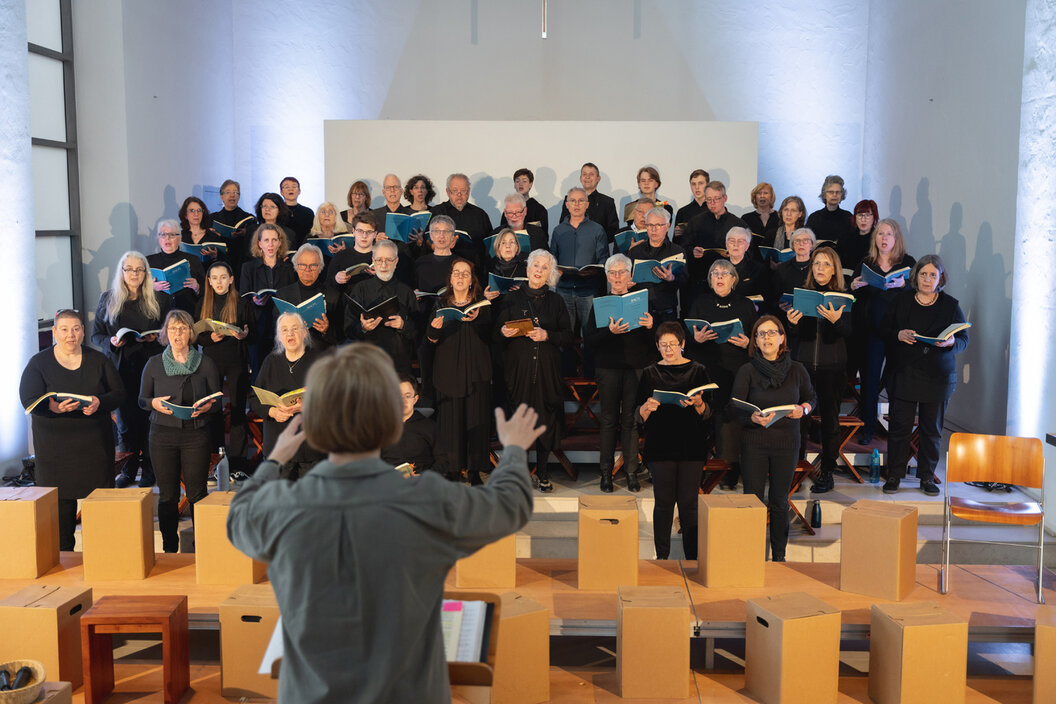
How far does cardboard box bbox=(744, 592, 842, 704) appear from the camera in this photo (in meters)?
3.29

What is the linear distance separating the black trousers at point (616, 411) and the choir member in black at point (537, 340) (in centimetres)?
27

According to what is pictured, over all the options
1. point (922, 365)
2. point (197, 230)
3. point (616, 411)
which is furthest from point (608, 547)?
point (197, 230)

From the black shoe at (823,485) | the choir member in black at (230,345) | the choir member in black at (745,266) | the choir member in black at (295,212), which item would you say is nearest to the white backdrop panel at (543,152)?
the choir member in black at (295,212)

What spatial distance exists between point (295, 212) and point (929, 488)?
4.92 m

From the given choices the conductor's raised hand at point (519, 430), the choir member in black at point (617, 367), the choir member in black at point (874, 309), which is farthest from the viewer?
the choir member in black at point (874, 309)

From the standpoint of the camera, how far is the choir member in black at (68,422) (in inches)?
196

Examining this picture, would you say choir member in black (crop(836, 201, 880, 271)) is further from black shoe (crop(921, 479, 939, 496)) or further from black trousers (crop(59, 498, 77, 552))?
black trousers (crop(59, 498, 77, 552))

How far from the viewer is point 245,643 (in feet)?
11.0

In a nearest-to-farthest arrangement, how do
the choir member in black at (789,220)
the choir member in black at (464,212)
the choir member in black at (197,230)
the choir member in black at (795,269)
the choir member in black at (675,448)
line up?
the choir member in black at (675,448) < the choir member in black at (795,269) < the choir member in black at (789,220) < the choir member in black at (197,230) < the choir member in black at (464,212)

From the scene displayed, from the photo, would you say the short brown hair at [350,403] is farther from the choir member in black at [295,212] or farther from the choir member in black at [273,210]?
the choir member in black at [295,212]

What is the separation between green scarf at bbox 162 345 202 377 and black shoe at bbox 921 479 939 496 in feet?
13.7

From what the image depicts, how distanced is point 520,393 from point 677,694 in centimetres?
247

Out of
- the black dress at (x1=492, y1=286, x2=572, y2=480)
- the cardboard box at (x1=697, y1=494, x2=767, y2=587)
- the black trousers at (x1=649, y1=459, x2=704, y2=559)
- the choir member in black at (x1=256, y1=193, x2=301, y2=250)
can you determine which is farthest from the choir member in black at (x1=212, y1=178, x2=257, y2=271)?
the cardboard box at (x1=697, y1=494, x2=767, y2=587)

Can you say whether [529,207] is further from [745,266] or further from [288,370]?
[288,370]
